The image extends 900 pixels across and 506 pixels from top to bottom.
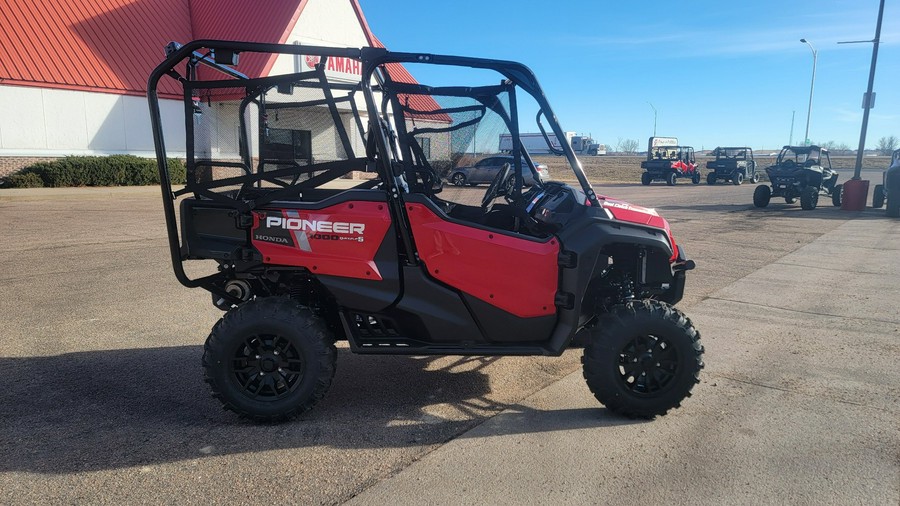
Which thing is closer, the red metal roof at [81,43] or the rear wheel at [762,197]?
the rear wheel at [762,197]

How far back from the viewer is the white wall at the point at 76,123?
19.8m

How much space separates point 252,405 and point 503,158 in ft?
8.26

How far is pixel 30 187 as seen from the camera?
1895cm

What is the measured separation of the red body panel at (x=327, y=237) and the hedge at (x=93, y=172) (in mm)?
16440

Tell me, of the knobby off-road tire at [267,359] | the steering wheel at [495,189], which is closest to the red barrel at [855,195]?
the steering wheel at [495,189]

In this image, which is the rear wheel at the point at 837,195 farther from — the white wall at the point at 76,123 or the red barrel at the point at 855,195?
the white wall at the point at 76,123

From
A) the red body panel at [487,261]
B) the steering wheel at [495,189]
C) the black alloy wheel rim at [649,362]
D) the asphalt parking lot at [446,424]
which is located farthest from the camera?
the steering wheel at [495,189]

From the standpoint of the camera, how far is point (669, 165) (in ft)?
117

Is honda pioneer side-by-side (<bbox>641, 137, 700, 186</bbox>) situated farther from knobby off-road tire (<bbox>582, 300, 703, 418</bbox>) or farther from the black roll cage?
knobby off-road tire (<bbox>582, 300, 703, 418</bbox>)

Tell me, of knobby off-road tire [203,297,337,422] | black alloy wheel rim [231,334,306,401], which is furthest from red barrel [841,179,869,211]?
black alloy wheel rim [231,334,306,401]

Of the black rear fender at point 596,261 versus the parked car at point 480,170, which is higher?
the parked car at point 480,170

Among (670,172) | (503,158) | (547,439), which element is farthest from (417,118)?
(670,172)

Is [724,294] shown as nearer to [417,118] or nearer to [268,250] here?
[417,118]

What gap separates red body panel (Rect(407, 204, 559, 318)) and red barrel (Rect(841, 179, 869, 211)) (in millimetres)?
19576
